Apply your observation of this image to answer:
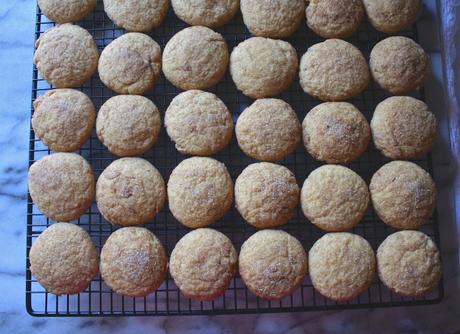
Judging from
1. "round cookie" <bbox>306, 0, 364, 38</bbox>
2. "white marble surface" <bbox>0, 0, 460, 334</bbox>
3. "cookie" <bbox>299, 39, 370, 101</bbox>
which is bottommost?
"white marble surface" <bbox>0, 0, 460, 334</bbox>

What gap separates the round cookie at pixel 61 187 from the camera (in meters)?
2.07

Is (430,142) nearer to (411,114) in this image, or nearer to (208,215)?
(411,114)

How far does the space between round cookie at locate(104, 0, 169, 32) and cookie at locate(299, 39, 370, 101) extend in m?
0.71

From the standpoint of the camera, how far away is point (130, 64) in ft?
7.03

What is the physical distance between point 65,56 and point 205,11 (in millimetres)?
658

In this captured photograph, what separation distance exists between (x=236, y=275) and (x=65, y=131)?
3.21 ft

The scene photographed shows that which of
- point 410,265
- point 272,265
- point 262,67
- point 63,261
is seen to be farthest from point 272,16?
point 63,261

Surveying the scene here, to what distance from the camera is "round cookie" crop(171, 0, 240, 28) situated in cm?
219

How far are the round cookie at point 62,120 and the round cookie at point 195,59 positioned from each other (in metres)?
0.41

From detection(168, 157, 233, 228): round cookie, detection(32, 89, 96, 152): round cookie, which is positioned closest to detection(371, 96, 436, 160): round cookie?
detection(168, 157, 233, 228): round cookie

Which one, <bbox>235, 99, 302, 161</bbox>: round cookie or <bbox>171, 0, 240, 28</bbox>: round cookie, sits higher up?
<bbox>171, 0, 240, 28</bbox>: round cookie

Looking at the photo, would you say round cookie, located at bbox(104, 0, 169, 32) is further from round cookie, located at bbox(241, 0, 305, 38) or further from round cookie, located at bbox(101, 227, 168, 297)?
round cookie, located at bbox(101, 227, 168, 297)

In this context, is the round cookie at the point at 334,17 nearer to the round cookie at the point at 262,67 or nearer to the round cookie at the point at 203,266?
the round cookie at the point at 262,67

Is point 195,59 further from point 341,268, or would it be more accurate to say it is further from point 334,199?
point 341,268
